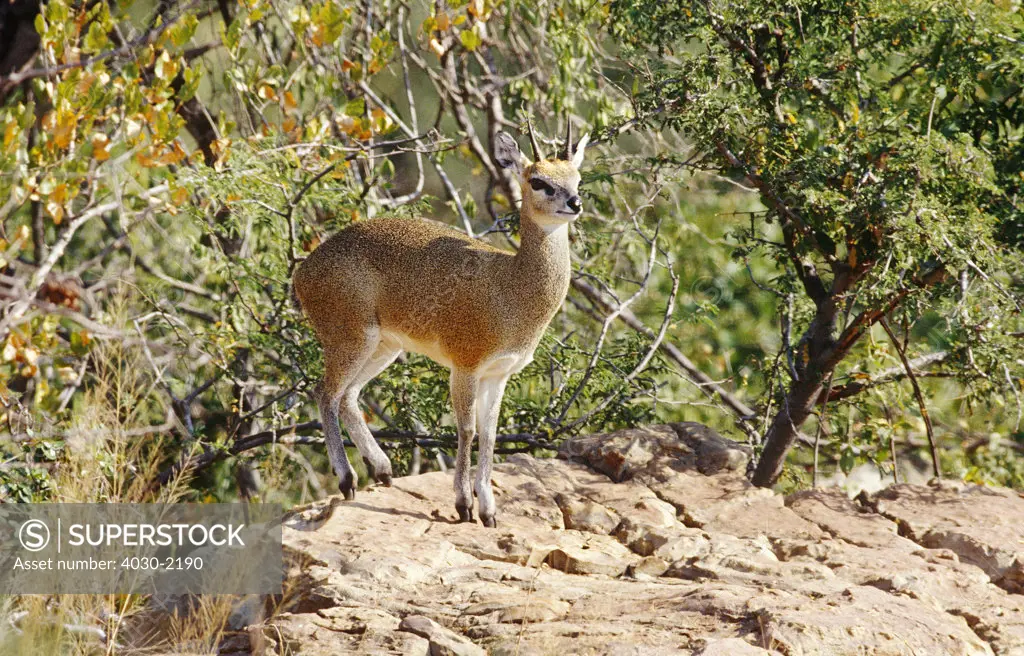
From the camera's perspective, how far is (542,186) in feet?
23.9

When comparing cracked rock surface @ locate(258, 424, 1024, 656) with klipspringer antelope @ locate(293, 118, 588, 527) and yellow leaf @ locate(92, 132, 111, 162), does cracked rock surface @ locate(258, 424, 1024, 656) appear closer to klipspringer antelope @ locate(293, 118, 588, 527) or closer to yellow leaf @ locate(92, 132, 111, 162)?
klipspringer antelope @ locate(293, 118, 588, 527)

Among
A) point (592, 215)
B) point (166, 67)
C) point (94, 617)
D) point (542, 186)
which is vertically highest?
point (592, 215)

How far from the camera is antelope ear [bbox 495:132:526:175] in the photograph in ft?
24.9

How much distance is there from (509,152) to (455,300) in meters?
1.04

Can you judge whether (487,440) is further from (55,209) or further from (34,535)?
(55,209)

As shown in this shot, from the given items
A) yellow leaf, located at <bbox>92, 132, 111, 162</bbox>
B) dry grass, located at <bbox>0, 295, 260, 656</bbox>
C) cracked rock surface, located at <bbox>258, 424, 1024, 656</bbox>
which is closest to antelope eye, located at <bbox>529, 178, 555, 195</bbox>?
cracked rock surface, located at <bbox>258, 424, 1024, 656</bbox>

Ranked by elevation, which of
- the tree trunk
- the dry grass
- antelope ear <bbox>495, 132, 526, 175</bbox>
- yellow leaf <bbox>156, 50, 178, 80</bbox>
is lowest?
the dry grass

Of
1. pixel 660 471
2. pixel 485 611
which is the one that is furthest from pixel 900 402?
pixel 485 611

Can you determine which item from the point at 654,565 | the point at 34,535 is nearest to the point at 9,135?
the point at 34,535

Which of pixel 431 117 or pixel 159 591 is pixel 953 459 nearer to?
pixel 159 591

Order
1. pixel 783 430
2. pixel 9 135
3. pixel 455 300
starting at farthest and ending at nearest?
1. pixel 783 430
2. pixel 9 135
3. pixel 455 300

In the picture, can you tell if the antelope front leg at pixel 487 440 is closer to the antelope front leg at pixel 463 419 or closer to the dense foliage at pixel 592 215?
the antelope front leg at pixel 463 419

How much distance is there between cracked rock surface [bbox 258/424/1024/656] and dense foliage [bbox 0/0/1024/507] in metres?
1.03

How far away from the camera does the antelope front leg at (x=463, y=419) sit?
7.45m
